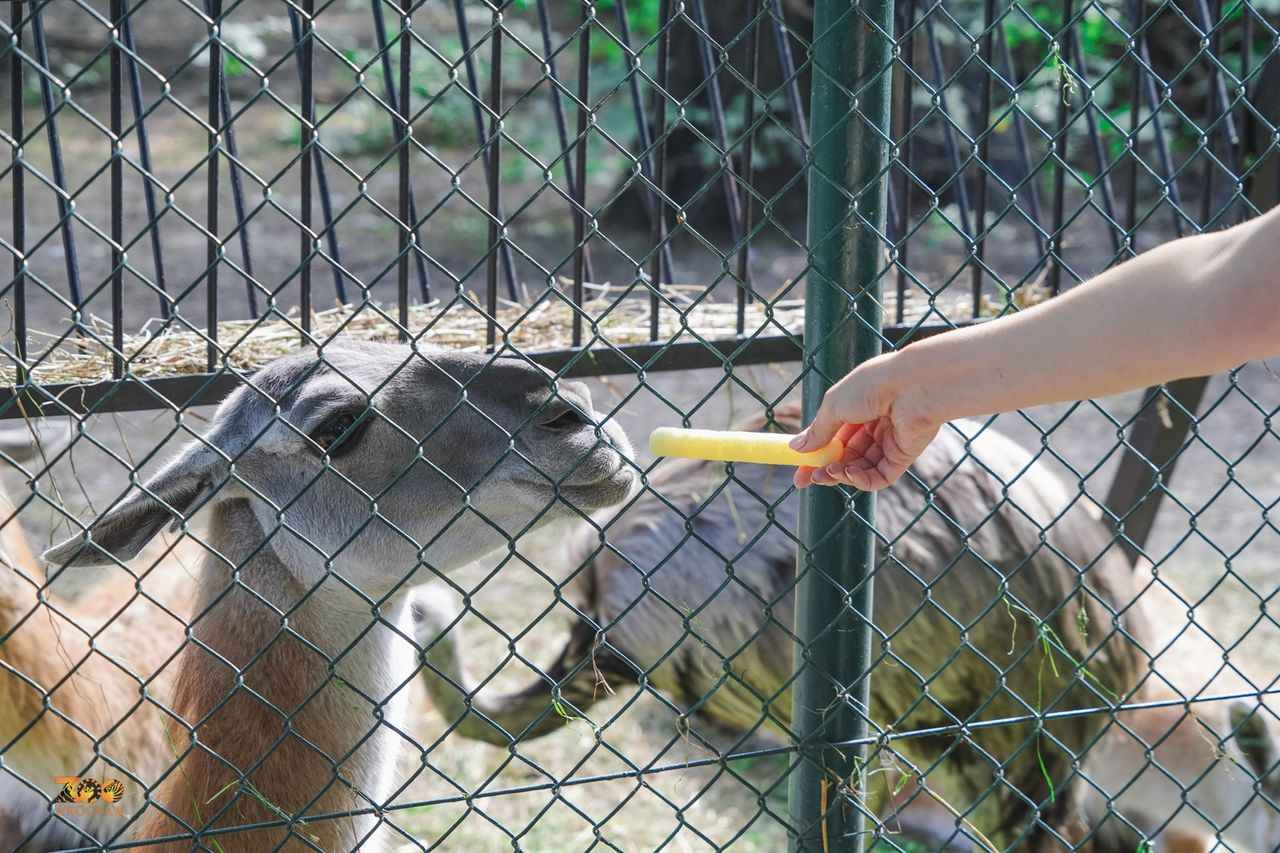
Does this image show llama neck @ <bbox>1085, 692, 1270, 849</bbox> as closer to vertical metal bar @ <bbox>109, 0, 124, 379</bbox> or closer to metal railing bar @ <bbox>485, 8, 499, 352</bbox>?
metal railing bar @ <bbox>485, 8, 499, 352</bbox>

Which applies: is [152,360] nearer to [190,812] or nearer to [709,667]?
[190,812]

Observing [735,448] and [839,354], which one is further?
[839,354]

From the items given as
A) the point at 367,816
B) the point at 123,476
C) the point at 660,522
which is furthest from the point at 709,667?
the point at 123,476

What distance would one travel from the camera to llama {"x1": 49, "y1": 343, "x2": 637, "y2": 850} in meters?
2.67

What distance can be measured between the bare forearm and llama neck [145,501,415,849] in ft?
4.82

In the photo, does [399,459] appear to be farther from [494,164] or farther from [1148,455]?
[1148,455]

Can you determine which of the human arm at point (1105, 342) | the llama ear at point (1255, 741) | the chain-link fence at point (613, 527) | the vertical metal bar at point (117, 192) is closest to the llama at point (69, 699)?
the chain-link fence at point (613, 527)

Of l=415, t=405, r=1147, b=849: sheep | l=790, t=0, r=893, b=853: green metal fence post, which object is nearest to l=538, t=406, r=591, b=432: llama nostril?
l=790, t=0, r=893, b=853: green metal fence post

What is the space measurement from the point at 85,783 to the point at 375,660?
0.72m

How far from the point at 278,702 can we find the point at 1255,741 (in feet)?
9.60

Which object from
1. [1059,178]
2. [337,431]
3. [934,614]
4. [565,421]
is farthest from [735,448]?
[934,614]

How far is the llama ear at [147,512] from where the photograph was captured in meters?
2.42

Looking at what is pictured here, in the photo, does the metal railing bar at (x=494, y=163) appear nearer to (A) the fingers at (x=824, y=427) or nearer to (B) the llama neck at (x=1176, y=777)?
(A) the fingers at (x=824, y=427)

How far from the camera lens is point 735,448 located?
7.11ft
